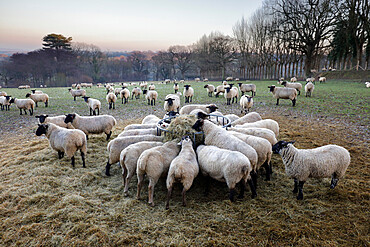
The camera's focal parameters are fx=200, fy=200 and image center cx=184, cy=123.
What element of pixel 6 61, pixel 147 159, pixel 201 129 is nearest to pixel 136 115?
pixel 201 129

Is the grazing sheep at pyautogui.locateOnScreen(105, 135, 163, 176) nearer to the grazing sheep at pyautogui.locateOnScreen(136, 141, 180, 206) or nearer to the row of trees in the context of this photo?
the grazing sheep at pyautogui.locateOnScreen(136, 141, 180, 206)

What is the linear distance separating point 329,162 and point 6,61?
103026mm

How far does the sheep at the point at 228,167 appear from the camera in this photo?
4.39 metres

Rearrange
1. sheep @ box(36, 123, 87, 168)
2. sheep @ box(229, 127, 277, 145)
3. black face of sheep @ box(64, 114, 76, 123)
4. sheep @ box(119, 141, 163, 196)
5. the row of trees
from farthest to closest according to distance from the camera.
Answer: the row of trees → black face of sheep @ box(64, 114, 76, 123) → sheep @ box(36, 123, 87, 168) → sheep @ box(229, 127, 277, 145) → sheep @ box(119, 141, 163, 196)

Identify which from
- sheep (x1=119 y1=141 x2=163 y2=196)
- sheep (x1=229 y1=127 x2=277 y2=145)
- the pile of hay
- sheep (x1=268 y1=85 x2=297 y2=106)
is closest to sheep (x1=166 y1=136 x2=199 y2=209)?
sheep (x1=119 y1=141 x2=163 y2=196)

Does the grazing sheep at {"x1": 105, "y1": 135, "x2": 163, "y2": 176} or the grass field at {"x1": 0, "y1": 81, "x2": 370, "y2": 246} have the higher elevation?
the grazing sheep at {"x1": 105, "y1": 135, "x2": 163, "y2": 176}

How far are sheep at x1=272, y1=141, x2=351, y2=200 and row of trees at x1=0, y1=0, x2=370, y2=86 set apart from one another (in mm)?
40977

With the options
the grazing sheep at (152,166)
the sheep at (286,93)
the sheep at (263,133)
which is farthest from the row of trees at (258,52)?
the grazing sheep at (152,166)

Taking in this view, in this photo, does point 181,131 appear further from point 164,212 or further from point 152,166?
point 164,212

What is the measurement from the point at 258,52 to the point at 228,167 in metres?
60.6

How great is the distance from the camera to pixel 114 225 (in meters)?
3.96

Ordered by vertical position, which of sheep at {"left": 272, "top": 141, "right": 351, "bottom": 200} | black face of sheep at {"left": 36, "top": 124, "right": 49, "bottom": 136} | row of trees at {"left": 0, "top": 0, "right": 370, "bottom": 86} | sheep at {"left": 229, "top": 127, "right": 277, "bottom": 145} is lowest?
sheep at {"left": 272, "top": 141, "right": 351, "bottom": 200}

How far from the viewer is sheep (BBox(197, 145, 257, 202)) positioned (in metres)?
4.39

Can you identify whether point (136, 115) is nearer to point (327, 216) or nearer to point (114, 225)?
point (114, 225)
